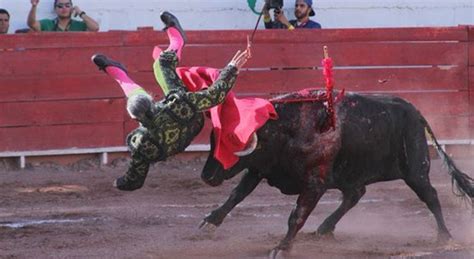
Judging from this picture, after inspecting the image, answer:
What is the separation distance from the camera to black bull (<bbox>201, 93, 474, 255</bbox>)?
640 cm

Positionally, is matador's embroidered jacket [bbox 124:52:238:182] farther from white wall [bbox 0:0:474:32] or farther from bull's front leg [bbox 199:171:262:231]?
white wall [bbox 0:0:474:32]

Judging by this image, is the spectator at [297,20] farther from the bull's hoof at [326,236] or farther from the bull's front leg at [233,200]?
the bull's front leg at [233,200]

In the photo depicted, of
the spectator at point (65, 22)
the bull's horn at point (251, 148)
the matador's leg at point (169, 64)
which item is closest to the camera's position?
the matador's leg at point (169, 64)

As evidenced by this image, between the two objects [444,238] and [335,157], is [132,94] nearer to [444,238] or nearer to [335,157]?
[335,157]

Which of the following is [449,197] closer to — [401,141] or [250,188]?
[401,141]

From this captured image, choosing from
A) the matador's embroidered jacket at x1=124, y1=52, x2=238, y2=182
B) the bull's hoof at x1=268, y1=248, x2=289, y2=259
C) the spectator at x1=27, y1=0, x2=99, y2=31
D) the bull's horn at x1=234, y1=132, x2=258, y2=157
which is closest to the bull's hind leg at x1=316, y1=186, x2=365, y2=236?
the bull's hoof at x1=268, y1=248, x2=289, y2=259

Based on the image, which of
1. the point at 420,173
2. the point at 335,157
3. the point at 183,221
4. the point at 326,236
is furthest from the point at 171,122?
the point at 183,221

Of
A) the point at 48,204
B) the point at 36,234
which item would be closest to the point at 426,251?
the point at 36,234

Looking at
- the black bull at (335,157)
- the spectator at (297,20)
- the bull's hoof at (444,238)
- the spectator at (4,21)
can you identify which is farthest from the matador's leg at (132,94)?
the spectator at (297,20)

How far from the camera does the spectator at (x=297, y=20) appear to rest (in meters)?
10.9

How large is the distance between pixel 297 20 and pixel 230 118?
16.4 feet

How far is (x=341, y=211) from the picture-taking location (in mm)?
7098

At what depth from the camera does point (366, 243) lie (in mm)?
6980

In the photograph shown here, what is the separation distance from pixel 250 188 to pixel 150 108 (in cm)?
119
